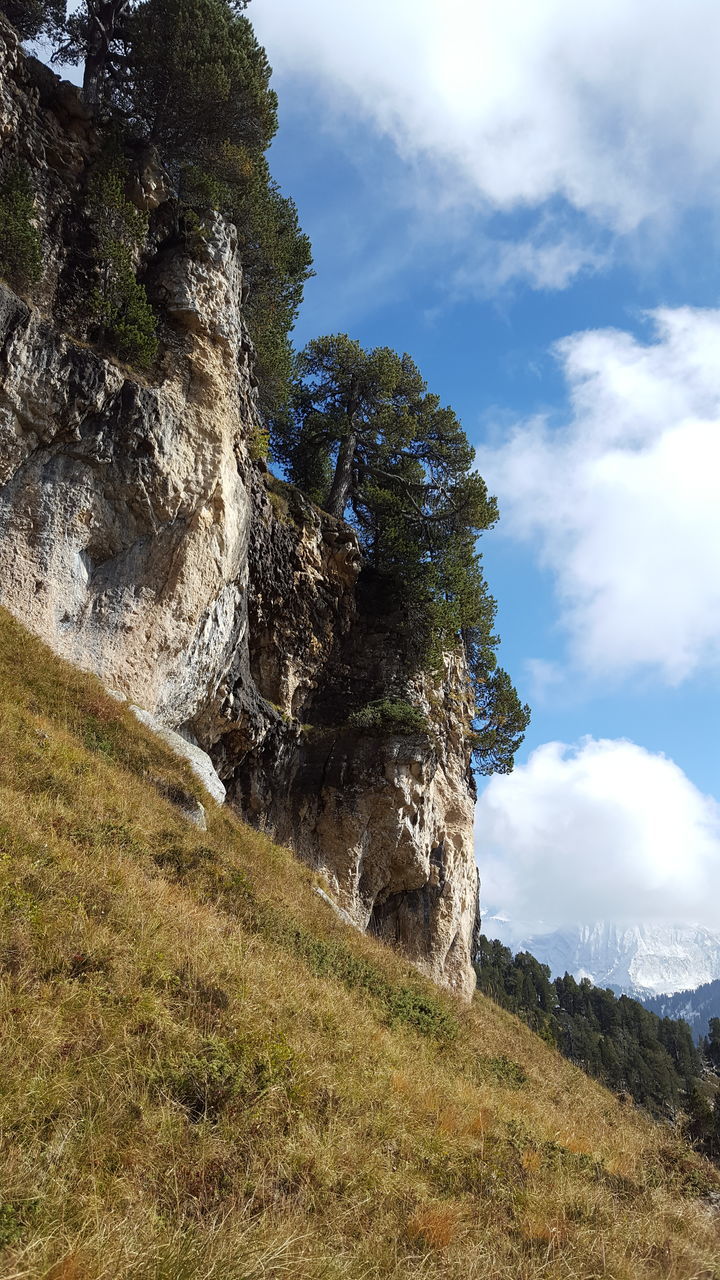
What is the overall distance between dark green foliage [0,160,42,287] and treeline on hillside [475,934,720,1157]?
78.5 m

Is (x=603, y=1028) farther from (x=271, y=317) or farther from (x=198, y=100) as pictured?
(x=198, y=100)

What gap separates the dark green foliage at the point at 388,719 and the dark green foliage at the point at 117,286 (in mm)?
12927

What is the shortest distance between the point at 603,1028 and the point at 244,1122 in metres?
130

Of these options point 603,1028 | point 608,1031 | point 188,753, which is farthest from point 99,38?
point 603,1028

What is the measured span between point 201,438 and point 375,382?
15103 mm

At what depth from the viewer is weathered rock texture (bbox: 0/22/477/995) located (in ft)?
47.9

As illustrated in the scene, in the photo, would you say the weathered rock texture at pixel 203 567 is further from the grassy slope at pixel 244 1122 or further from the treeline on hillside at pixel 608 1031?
the treeline on hillside at pixel 608 1031

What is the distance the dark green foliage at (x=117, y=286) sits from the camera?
16328 mm

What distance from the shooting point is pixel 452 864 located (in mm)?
27750

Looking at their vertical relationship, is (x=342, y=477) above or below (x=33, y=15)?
below

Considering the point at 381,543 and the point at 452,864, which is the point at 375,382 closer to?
the point at 381,543

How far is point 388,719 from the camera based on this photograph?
76.1 feet

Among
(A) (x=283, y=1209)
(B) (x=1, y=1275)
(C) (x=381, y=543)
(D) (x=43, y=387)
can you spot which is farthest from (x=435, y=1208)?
(C) (x=381, y=543)

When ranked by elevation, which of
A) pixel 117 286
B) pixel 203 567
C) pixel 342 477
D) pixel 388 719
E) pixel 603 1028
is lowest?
pixel 603 1028
